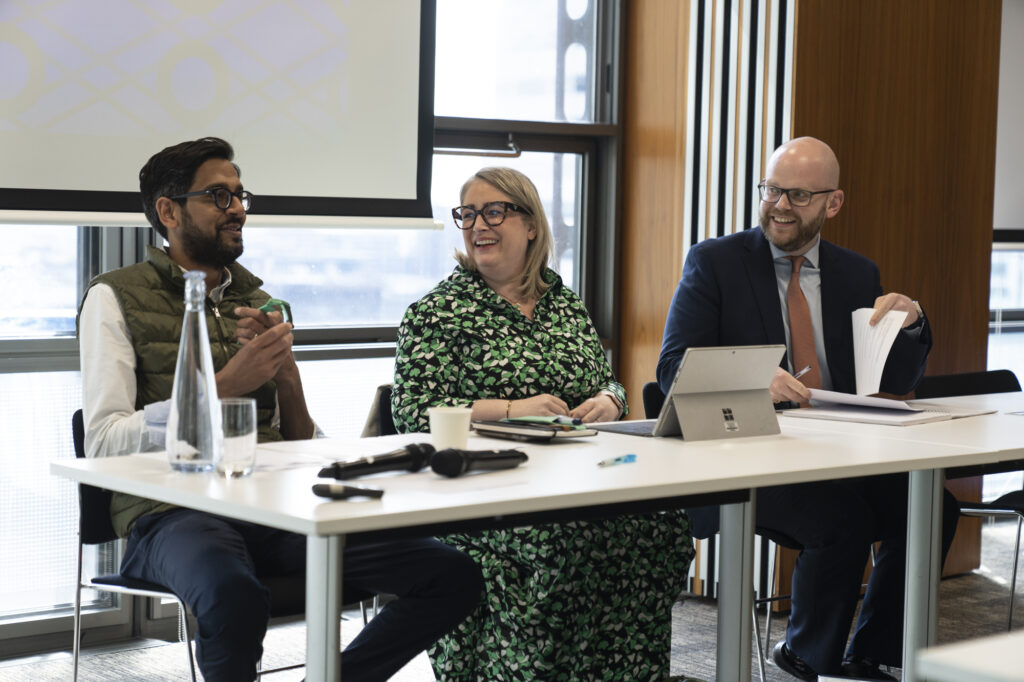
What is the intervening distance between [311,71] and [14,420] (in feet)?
4.69

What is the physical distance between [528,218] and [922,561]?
4.34 ft

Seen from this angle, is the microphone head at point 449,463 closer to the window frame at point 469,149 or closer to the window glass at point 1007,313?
the window frame at point 469,149

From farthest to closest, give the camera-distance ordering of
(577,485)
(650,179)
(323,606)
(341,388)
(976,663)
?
(650,179) < (341,388) < (577,485) < (323,606) < (976,663)

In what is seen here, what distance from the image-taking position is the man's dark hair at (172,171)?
2779 millimetres

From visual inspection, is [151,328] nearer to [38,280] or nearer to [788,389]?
[38,280]

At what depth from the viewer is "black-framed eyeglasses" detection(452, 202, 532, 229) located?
3.14 meters

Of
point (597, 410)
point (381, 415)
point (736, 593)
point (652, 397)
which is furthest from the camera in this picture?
point (652, 397)

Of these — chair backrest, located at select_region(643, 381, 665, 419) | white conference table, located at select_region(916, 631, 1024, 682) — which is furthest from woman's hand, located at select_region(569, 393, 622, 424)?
white conference table, located at select_region(916, 631, 1024, 682)

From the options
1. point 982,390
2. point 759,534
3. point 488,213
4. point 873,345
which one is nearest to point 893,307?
point 873,345

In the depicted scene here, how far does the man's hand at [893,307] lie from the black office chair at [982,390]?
0.47 m

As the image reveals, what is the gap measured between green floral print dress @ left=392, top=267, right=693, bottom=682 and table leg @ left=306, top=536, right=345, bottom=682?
3.06ft

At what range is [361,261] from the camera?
4.17 m

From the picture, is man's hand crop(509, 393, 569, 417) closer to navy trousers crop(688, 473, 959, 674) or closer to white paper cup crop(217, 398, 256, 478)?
navy trousers crop(688, 473, 959, 674)

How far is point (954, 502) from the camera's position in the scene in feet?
11.0
